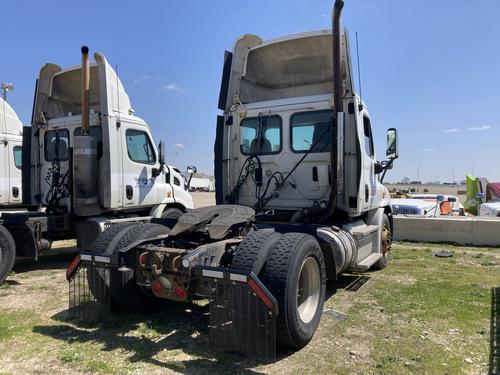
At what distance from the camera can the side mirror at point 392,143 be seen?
7.57m

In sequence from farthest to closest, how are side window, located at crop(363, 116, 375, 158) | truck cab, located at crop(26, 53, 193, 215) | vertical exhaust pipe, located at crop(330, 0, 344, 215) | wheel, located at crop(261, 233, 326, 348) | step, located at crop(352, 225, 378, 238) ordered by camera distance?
truck cab, located at crop(26, 53, 193, 215) < side window, located at crop(363, 116, 375, 158) < step, located at crop(352, 225, 378, 238) < vertical exhaust pipe, located at crop(330, 0, 344, 215) < wheel, located at crop(261, 233, 326, 348)

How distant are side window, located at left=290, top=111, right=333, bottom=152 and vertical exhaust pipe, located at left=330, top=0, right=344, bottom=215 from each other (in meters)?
0.49

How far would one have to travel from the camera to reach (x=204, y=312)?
529cm

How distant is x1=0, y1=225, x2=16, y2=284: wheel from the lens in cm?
659

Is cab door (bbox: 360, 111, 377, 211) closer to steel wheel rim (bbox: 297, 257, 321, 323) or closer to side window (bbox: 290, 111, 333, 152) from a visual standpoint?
side window (bbox: 290, 111, 333, 152)

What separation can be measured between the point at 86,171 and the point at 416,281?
602cm

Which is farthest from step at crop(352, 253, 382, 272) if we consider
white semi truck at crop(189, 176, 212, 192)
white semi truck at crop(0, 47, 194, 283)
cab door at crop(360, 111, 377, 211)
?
white semi truck at crop(189, 176, 212, 192)

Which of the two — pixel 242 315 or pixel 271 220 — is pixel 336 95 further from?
pixel 242 315

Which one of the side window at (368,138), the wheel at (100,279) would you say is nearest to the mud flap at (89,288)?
the wheel at (100,279)

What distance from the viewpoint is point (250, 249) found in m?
3.96

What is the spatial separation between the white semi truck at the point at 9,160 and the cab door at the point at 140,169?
4588 millimetres

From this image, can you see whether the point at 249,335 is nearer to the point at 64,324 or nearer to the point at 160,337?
the point at 160,337

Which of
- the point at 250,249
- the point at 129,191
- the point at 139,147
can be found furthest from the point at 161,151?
the point at 250,249

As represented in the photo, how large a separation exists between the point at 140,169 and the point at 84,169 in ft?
4.05
